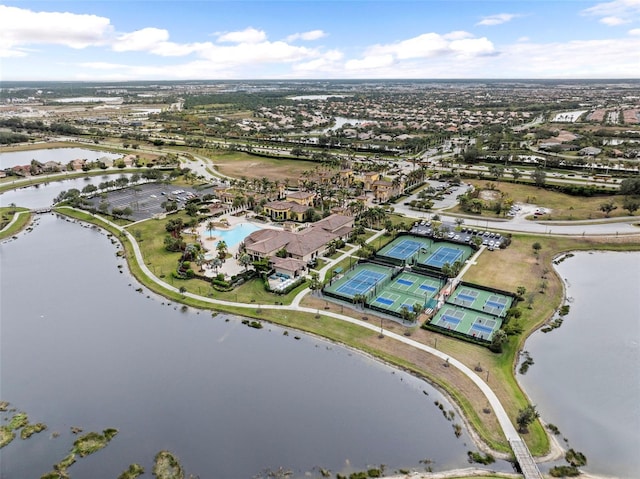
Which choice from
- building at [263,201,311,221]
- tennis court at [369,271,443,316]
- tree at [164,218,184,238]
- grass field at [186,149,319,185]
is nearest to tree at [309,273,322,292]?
tennis court at [369,271,443,316]

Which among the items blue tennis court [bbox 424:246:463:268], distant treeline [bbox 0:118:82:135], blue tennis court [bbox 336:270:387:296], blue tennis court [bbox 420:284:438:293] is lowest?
blue tennis court [bbox 420:284:438:293]

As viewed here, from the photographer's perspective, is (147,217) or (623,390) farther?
(147,217)

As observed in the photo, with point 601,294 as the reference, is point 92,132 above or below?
above

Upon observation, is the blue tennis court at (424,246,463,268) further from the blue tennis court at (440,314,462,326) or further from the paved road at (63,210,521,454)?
the blue tennis court at (440,314,462,326)

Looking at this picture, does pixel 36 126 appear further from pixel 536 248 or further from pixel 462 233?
pixel 536 248

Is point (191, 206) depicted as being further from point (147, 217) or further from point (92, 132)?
point (92, 132)

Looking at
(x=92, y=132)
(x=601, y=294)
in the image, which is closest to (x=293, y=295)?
(x=601, y=294)
